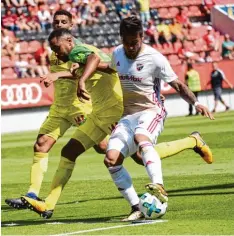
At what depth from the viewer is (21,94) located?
112ft

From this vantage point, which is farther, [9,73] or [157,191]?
[9,73]

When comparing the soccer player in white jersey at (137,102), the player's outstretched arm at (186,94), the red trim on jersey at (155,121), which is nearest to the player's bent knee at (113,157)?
the soccer player in white jersey at (137,102)

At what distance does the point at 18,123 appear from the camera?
34500 mm

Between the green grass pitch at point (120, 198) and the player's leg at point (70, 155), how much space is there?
8.8 inches

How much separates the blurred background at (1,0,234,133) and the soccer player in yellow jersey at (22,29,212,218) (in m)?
22.1

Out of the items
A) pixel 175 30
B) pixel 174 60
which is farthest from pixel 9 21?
pixel 175 30

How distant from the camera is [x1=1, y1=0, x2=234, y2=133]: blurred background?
34312 mm

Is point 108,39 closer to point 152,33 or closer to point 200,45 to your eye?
point 152,33

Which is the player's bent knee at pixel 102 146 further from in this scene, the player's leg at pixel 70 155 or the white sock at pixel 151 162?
the white sock at pixel 151 162

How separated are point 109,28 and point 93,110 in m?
27.6

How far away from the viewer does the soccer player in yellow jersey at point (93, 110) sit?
36.7ft

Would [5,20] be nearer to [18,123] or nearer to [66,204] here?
[18,123]

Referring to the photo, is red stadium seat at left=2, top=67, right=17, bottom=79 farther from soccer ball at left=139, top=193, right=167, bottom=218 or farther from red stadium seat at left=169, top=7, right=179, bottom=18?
soccer ball at left=139, top=193, right=167, bottom=218

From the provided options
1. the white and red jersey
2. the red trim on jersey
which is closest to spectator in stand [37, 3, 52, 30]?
the white and red jersey
